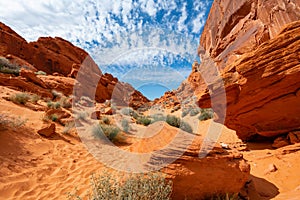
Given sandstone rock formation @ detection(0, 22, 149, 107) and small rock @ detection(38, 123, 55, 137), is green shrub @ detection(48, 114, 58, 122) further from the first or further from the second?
sandstone rock formation @ detection(0, 22, 149, 107)

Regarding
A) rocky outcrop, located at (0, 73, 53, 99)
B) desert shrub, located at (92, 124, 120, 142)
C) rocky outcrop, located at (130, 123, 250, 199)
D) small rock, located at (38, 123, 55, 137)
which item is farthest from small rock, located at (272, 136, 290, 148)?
rocky outcrop, located at (0, 73, 53, 99)

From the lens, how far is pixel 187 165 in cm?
328

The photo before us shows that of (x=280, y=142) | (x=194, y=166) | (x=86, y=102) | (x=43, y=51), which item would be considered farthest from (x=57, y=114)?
(x=43, y=51)

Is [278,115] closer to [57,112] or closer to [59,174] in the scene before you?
[59,174]

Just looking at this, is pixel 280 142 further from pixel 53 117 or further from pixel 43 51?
pixel 43 51

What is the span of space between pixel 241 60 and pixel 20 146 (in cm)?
829

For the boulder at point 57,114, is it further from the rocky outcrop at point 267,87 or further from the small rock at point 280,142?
the small rock at point 280,142

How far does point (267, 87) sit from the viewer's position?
6.02 metres

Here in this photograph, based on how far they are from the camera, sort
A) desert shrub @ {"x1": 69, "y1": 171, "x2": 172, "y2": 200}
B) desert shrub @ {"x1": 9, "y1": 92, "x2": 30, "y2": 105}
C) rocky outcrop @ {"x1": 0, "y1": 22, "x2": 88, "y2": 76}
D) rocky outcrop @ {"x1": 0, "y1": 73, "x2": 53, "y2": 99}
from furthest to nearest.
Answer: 1. rocky outcrop @ {"x1": 0, "y1": 22, "x2": 88, "y2": 76}
2. rocky outcrop @ {"x1": 0, "y1": 73, "x2": 53, "y2": 99}
3. desert shrub @ {"x1": 9, "y1": 92, "x2": 30, "y2": 105}
4. desert shrub @ {"x1": 69, "y1": 171, "x2": 172, "y2": 200}

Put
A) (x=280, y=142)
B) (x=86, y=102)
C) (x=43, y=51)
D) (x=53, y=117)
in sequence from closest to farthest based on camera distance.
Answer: (x=280, y=142) → (x=53, y=117) → (x=86, y=102) → (x=43, y=51)

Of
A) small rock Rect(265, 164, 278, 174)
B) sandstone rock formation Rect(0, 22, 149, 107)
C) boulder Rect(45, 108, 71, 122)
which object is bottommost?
small rock Rect(265, 164, 278, 174)

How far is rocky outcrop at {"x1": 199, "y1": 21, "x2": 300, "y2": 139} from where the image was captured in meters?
5.50

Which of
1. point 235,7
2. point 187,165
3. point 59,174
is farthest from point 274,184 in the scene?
point 235,7

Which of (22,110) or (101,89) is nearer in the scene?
(22,110)
